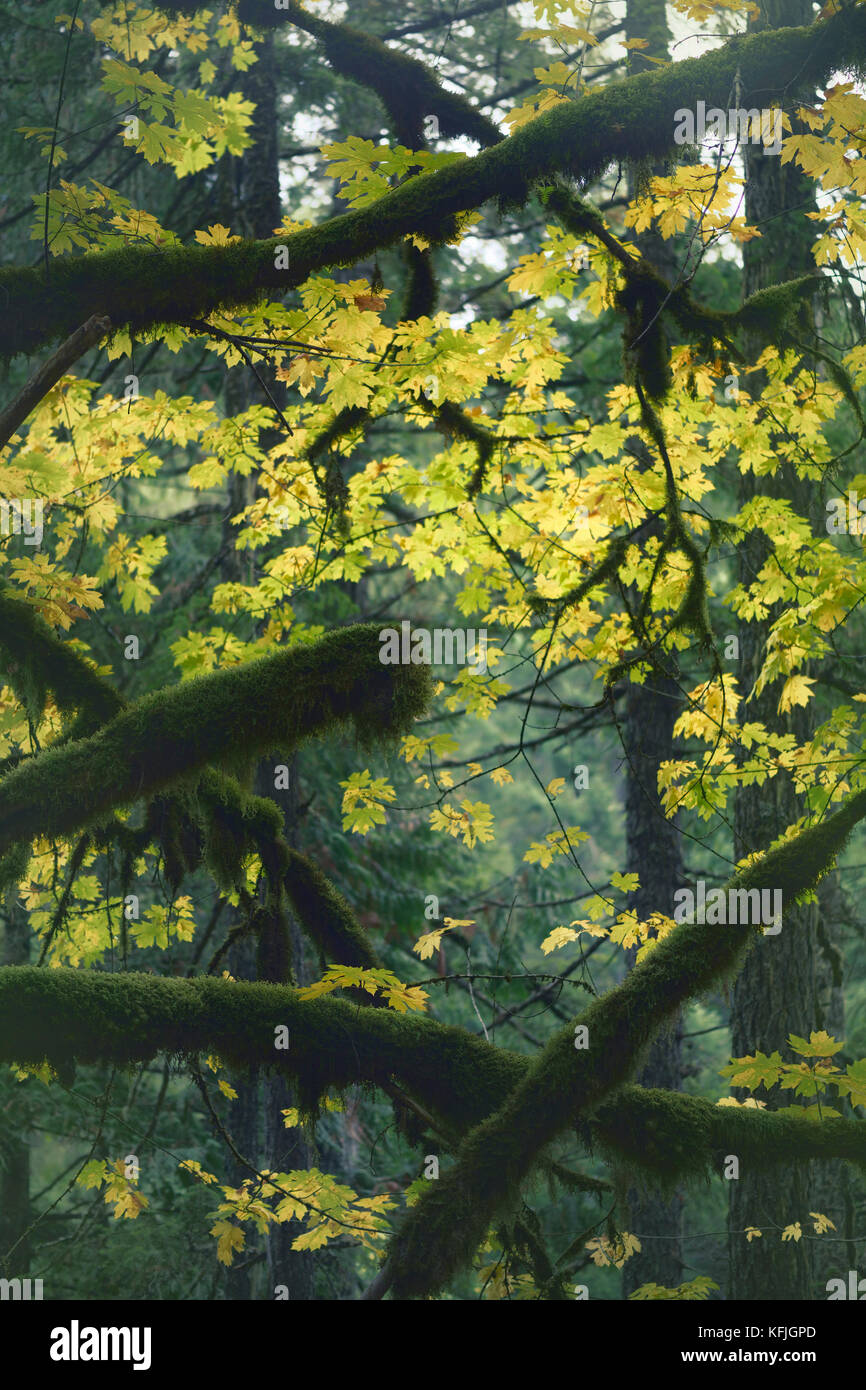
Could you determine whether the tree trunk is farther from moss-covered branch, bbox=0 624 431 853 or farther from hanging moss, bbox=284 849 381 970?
moss-covered branch, bbox=0 624 431 853

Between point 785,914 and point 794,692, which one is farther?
point 785,914

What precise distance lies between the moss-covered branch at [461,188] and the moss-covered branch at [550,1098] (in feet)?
8.28

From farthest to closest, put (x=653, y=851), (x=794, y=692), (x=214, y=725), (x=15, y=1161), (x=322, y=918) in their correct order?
(x=15, y=1161), (x=653, y=851), (x=794, y=692), (x=322, y=918), (x=214, y=725)

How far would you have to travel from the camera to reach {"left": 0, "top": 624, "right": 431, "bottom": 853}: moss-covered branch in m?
3.53

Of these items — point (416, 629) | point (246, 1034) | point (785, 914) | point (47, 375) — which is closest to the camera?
point (47, 375)

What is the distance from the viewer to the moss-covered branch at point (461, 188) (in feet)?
12.4

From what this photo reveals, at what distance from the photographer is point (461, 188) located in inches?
150

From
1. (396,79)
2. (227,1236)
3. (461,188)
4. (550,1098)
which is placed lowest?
(227,1236)

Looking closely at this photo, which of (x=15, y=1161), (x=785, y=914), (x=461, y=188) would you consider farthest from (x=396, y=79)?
(x=15, y=1161)

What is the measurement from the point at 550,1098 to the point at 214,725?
1.63m

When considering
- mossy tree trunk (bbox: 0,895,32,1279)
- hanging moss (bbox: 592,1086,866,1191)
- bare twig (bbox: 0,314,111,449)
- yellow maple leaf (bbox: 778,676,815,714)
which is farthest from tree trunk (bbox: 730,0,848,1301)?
mossy tree trunk (bbox: 0,895,32,1279)

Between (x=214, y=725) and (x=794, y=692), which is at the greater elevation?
(x=794, y=692)

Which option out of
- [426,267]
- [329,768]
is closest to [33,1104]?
[329,768]

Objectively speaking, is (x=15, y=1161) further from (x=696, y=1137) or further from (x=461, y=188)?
(x=461, y=188)
